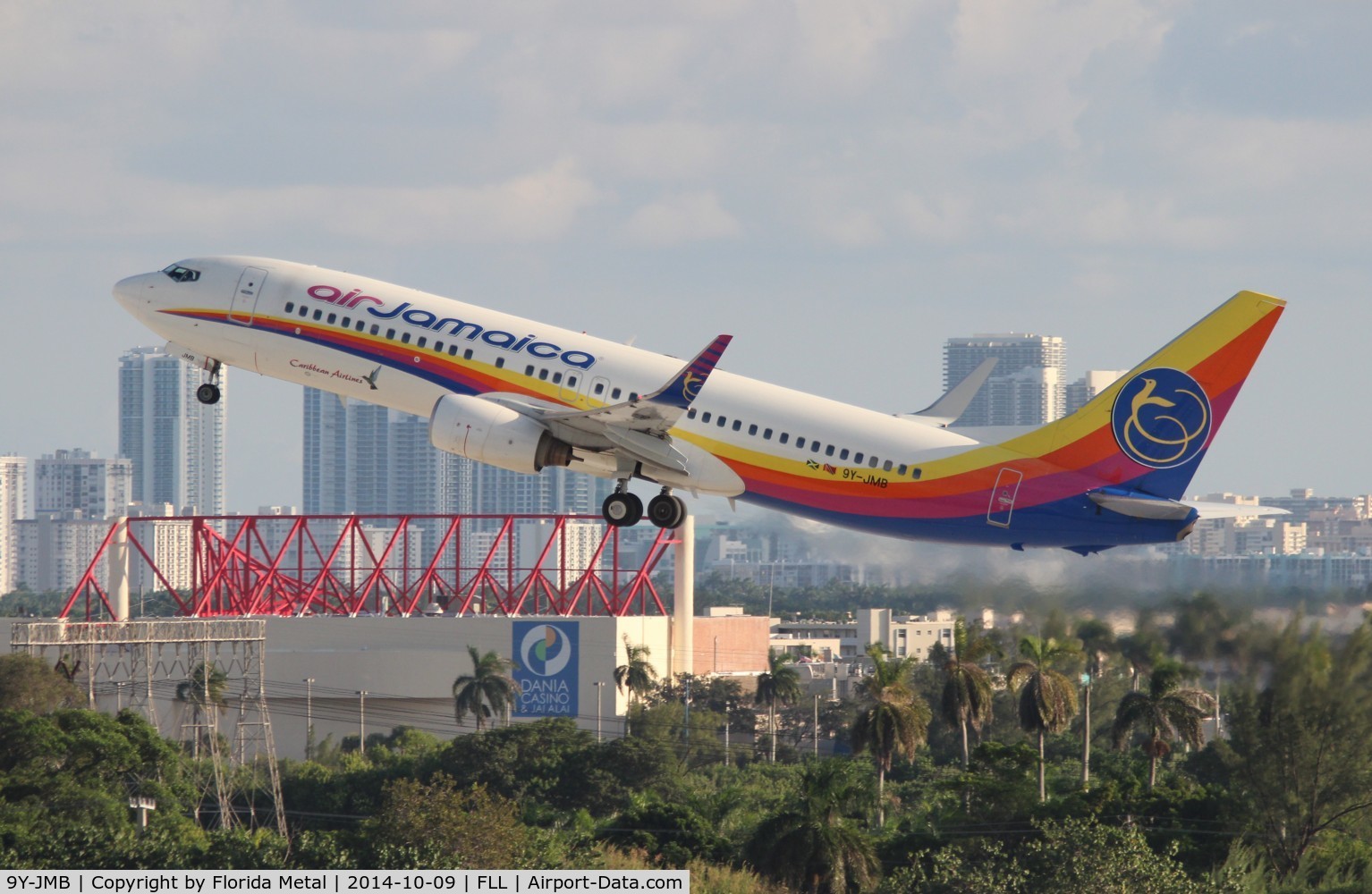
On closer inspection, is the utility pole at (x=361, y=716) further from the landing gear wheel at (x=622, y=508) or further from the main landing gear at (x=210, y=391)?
the landing gear wheel at (x=622, y=508)

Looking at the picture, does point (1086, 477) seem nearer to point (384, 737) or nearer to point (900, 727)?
point (900, 727)

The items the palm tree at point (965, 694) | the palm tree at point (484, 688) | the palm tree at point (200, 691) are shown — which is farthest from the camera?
the palm tree at point (484, 688)

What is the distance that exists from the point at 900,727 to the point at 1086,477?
5275 centimetres

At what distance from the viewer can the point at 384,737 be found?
12781cm

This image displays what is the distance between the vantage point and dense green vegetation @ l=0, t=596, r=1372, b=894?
5097 centimetres

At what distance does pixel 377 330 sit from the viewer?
4859 cm

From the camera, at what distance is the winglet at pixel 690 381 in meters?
42.5

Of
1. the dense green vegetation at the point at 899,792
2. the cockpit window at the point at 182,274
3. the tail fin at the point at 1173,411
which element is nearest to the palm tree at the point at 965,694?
the dense green vegetation at the point at 899,792

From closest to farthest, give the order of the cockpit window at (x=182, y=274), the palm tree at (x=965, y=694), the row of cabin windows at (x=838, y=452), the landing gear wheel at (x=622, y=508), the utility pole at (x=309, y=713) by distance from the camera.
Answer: the row of cabin windows at (x=838, y=452)
the landing gear wheel at (x=622, y=508)
the cockpit window at (x=182, y=274)
the palm tree at (x=965, y=694)
the utility pole at (x=309, y=713)

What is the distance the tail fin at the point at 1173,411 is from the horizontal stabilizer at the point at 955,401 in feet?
16.2

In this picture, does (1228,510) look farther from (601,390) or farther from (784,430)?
(601,390)

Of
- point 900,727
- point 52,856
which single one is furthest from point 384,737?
point 52,856

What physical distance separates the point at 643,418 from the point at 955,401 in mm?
10098

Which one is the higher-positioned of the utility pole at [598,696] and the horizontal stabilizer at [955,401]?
the horizontal stabilizer at [955,401]
